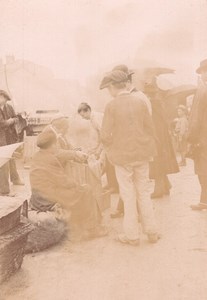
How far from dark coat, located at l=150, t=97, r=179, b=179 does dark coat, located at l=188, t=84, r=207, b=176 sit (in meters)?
0.52

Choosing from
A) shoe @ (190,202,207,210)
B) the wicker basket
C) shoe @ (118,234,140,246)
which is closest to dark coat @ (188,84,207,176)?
shoe @ (190,202,207,210)

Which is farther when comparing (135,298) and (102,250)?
(102,250)

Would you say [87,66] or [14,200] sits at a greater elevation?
[87,66]

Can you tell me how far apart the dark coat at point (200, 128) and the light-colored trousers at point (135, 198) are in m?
0.89

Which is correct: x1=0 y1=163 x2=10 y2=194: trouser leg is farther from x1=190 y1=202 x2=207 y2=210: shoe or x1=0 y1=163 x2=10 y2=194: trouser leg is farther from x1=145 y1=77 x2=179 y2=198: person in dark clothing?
x1=190 y1=202 x2=207 y2=210: shoe

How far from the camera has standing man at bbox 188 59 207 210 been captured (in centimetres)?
421

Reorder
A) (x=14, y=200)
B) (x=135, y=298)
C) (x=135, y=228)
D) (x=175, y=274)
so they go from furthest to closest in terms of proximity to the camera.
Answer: (x=135, y=228) → (x=14, y=200) → (x=175, y=274) → (x=135, y=298)

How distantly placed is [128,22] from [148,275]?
223 cm

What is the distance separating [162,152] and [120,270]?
1967mm

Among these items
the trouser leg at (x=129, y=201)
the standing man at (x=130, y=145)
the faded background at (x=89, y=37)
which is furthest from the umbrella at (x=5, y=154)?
the trouser leg at (x=129, y=201)

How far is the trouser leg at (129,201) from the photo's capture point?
3.53m

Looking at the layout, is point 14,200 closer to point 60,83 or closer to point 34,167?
point 34,167

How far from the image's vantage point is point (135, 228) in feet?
11.6

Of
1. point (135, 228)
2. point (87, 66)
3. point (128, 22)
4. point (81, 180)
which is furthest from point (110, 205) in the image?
point (128, 22)
